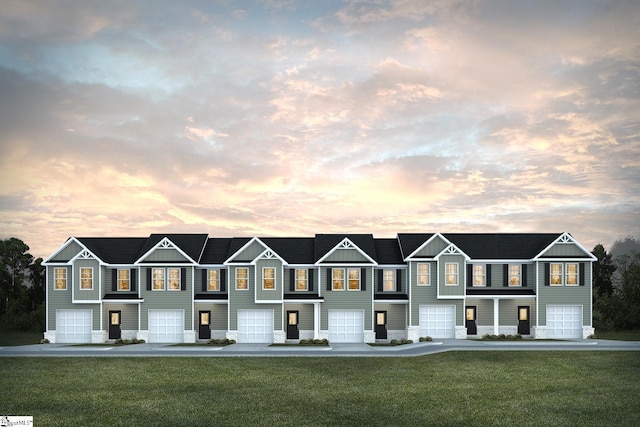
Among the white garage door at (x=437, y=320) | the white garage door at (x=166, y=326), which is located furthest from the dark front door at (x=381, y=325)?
the white garage door at (x=166, y=326)

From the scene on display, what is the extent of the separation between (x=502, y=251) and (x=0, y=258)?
164ft

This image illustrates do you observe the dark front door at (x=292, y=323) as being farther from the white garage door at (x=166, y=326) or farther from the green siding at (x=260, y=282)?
the white garage door at (x=166, y=326)

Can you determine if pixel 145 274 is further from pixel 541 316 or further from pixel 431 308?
pixel 541 316

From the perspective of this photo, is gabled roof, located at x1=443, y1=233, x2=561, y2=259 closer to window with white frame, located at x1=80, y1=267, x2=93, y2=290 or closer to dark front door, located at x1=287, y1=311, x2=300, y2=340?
dark front door, located at x1=287, y1=311, x2=300, y2=340

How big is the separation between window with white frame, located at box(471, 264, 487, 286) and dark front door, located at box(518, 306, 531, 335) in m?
3.63

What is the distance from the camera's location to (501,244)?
50.6m

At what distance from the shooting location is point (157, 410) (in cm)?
2203

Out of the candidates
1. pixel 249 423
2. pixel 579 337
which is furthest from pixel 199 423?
pixel 579 337

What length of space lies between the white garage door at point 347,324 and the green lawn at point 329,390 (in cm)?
1150

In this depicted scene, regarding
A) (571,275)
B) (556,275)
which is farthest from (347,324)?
(571,275)

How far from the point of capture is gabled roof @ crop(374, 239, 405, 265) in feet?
162

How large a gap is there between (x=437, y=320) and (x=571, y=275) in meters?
11.2

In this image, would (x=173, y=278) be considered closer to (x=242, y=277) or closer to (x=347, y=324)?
(x=242, y=277)

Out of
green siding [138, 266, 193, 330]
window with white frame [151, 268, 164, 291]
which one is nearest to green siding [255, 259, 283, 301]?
green siding [138, 266, 193, 330]
